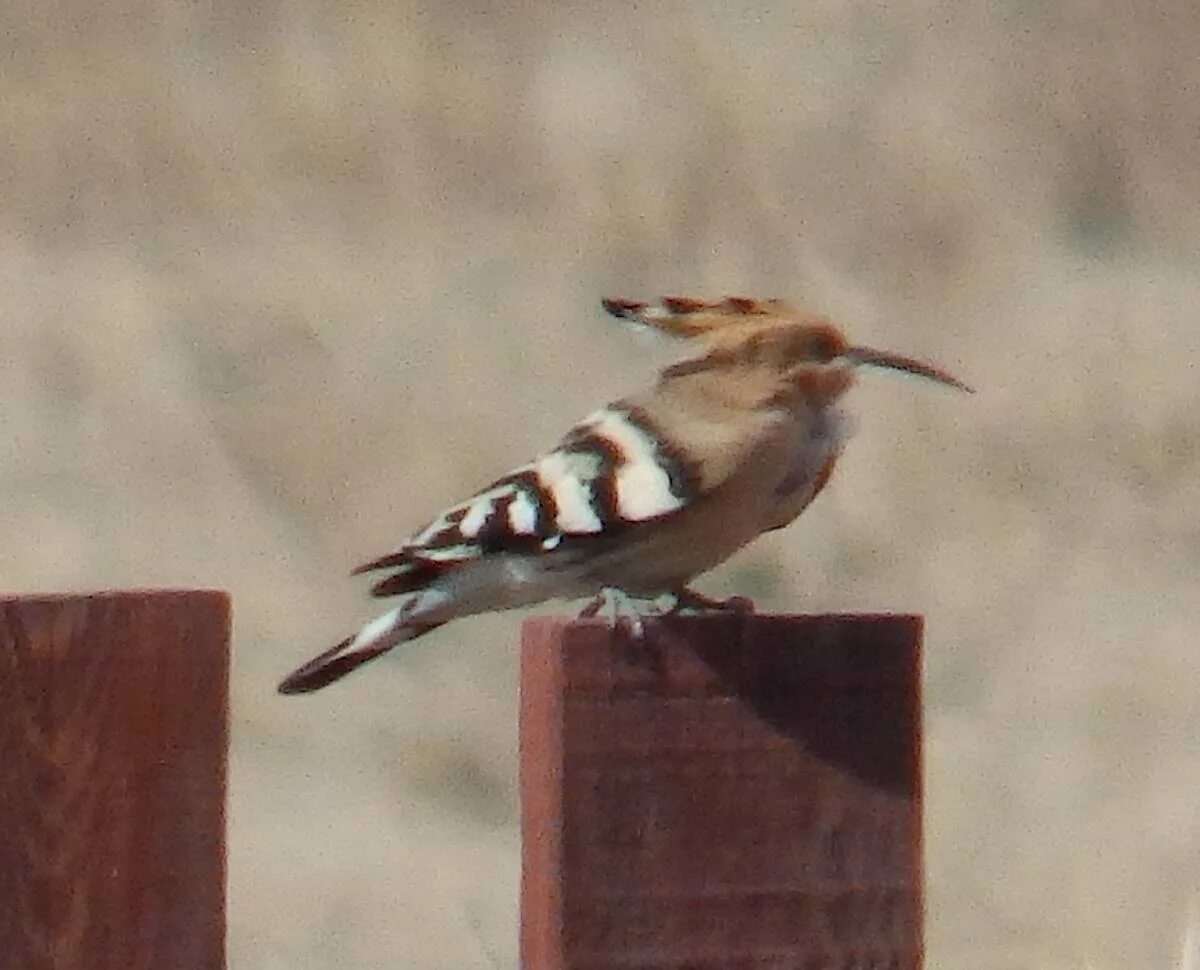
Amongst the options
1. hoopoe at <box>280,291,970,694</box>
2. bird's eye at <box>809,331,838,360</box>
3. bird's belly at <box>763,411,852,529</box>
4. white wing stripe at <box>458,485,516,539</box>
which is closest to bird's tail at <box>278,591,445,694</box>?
hoopoe at <box>280,291,970,694</box>

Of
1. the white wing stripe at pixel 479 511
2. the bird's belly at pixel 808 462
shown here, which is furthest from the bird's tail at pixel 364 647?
the bird's belly at pixel 808 462

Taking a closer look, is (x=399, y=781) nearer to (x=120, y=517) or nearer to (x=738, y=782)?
(x=120, y=517)

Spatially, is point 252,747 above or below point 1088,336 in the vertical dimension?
below

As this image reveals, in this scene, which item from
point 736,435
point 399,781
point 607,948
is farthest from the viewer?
point 399,781

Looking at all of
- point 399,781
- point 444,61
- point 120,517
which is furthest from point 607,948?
point 444,61

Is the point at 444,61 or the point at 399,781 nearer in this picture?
the point at 399,781

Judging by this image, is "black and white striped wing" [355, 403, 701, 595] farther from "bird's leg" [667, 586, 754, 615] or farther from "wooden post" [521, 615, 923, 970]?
"wooden post" [521, 615, 923, 970]

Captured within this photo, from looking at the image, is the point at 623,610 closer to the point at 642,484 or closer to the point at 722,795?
the point at 642,484
